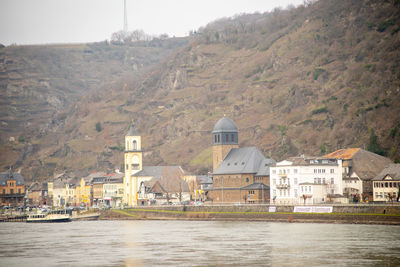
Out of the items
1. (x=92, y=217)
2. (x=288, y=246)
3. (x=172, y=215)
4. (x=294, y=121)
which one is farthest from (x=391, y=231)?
(x=294, y=121)

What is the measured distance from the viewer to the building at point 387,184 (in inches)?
4222

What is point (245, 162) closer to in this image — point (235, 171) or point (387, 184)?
point (235, 171)

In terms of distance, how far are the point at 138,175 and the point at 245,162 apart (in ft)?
104

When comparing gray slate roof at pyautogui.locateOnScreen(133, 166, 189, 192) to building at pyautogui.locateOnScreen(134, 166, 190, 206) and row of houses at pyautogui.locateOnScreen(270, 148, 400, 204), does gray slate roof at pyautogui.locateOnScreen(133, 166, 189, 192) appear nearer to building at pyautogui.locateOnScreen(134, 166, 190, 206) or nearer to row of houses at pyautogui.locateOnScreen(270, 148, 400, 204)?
building at pyautogui.locateOnScreen(134, 166, 190, 206)

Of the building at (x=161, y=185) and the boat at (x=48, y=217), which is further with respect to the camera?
the building at (x=161, y=185)

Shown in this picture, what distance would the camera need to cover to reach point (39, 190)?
199m

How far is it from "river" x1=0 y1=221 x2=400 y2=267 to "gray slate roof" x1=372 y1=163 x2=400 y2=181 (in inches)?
752

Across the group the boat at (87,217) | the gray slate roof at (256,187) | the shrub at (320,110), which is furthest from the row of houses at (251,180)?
the shrub at (320,110)

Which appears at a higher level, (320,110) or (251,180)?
(320,110)

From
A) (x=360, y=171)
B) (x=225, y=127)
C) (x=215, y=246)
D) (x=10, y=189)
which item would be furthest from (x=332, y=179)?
(x=10, y=189)

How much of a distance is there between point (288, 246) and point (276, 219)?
33.8m

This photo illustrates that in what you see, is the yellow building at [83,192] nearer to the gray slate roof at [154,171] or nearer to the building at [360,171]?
the gray slate roof at [154,171]

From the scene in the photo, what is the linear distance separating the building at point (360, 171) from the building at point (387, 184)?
302 centimetres

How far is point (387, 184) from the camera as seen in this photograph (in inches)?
4296
